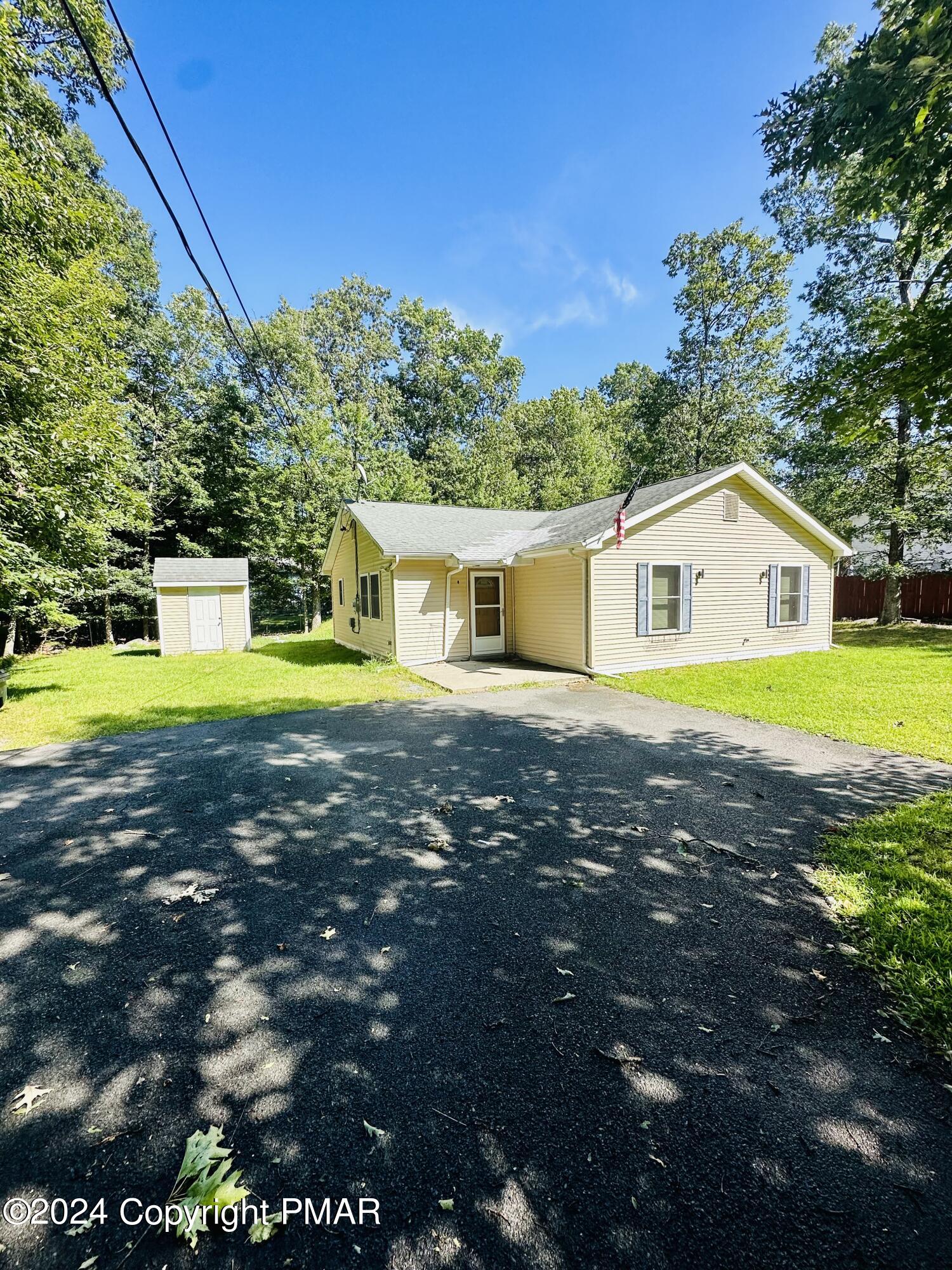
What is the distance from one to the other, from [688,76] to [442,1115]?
425 inches

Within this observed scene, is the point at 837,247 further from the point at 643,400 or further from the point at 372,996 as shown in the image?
the point at 372,996

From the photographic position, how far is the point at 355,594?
1493 cm

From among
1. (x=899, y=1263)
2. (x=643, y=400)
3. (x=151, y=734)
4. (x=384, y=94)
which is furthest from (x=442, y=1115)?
(x=643, y=400)

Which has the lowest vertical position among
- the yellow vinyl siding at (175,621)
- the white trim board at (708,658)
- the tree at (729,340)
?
the white trim board at (708,658)

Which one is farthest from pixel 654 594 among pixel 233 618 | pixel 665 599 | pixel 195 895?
pixel 233 618

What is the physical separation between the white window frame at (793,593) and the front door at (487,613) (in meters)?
6.77

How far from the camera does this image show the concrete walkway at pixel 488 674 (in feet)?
31.2

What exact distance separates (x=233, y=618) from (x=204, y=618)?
0.83 metres

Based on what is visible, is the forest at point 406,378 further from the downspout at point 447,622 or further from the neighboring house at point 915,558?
the downspout at point 447,622

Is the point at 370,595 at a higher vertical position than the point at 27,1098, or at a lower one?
higher

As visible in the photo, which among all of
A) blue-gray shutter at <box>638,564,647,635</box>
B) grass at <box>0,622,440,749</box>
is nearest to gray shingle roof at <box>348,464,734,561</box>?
blue-gray shutter at <box>638,564,647,635</box>

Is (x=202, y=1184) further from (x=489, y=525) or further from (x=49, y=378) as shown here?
(x=489, y=525)

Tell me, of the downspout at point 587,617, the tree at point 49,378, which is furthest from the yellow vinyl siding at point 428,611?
the tree at point 49,378

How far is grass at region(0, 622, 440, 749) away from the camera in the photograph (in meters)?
7.35
